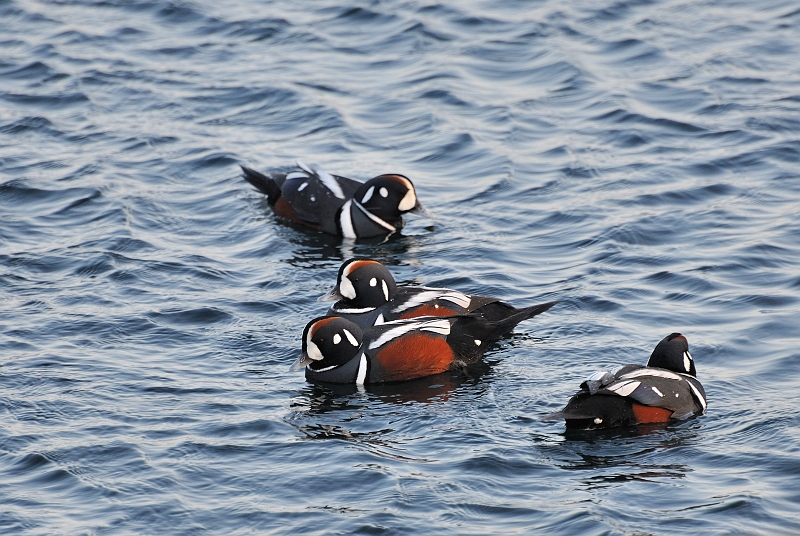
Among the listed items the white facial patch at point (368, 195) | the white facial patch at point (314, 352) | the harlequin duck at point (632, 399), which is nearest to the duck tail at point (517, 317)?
the white facial patch at point (314, 352)

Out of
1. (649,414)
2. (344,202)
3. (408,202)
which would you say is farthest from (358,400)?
(344,202)

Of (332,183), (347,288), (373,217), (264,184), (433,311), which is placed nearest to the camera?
(433,311)

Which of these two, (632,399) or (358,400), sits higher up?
(632,399)

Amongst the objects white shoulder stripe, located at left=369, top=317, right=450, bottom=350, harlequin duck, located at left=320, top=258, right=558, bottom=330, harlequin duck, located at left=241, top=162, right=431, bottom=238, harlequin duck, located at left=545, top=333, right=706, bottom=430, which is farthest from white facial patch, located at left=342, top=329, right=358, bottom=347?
harlequin duck, located at left=241, top=162, right=431, bottom=238

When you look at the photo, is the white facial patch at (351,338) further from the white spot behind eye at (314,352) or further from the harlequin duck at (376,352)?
the white spot behind eye at (314,352)

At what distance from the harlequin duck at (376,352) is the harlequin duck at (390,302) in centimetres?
41

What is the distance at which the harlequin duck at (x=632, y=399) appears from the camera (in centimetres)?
920

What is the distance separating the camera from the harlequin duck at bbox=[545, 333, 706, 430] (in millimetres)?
9203

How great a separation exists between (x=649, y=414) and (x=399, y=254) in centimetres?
502

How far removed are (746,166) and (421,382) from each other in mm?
6458

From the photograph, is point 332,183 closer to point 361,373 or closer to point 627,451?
point 361,373

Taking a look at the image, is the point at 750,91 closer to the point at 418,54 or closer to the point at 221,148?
the point at 418,54

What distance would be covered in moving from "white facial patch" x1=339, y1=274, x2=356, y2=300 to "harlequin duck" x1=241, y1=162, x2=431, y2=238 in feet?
9.61

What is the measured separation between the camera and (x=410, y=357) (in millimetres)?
10633
